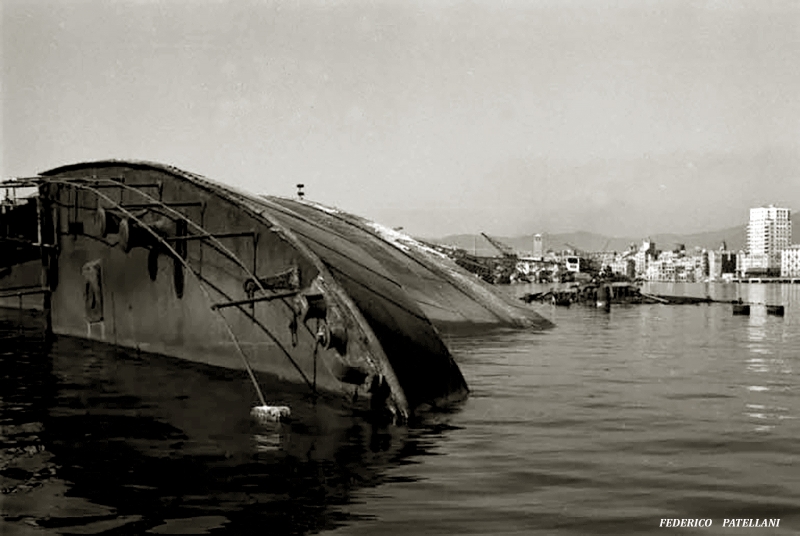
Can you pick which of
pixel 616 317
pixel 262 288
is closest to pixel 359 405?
pixel 262 288

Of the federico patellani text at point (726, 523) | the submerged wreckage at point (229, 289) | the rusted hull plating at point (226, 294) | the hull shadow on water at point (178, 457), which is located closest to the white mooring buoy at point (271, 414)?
the hull shadow on water at point (178, 457)

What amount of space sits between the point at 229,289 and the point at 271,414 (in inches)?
159

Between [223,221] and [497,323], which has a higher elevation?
[223,221]

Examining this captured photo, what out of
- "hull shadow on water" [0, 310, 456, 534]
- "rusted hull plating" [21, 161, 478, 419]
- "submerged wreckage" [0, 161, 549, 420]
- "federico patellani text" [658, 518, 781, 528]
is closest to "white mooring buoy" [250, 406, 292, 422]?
"hull shadow on water" [0, 310, 456, 534]

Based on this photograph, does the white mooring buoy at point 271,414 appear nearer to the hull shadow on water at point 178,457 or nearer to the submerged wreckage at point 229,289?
the hull shadow on water at point 178,457

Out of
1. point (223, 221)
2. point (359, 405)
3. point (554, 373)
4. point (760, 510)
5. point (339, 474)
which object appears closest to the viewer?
point (760, 510)

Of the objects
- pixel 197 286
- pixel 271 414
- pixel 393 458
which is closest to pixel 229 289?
pixel 197 286

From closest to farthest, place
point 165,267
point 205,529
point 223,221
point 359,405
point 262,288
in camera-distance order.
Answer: point 205,529
point 359,405
point 262,288
point 223,221
point 165,267

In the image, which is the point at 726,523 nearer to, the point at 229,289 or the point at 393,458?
the point at 393,458

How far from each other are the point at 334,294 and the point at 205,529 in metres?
5.53

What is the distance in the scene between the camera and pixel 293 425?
10672mm

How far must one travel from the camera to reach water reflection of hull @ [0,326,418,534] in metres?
7.20

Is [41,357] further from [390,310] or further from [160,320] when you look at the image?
[390,310]

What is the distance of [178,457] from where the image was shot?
9.03 meters
